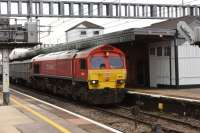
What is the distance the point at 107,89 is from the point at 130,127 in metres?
6.29

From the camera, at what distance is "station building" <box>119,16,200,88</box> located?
82.4 ft

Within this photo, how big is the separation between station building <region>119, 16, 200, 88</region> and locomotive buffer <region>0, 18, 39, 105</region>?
17.5ft

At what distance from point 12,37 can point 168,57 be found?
8685mm

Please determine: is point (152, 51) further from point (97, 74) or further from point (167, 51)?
point (97, 74)

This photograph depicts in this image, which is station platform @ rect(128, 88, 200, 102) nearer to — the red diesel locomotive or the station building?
the red diesel locomotive

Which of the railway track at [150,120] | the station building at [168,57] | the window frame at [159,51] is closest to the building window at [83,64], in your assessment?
the railway track at [150,120]

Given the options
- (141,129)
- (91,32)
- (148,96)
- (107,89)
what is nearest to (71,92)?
(107,89)

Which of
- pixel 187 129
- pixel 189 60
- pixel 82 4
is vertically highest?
pixel 82 4

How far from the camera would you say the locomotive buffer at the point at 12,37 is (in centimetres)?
2205

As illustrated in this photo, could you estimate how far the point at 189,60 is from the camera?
2583cm

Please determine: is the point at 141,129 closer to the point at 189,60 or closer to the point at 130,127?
the point at 130,127

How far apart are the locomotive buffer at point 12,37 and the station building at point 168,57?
17.5 feet

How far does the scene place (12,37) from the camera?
22219 millimetres

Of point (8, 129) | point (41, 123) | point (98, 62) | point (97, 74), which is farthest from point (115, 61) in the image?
→ point (8, 129)
